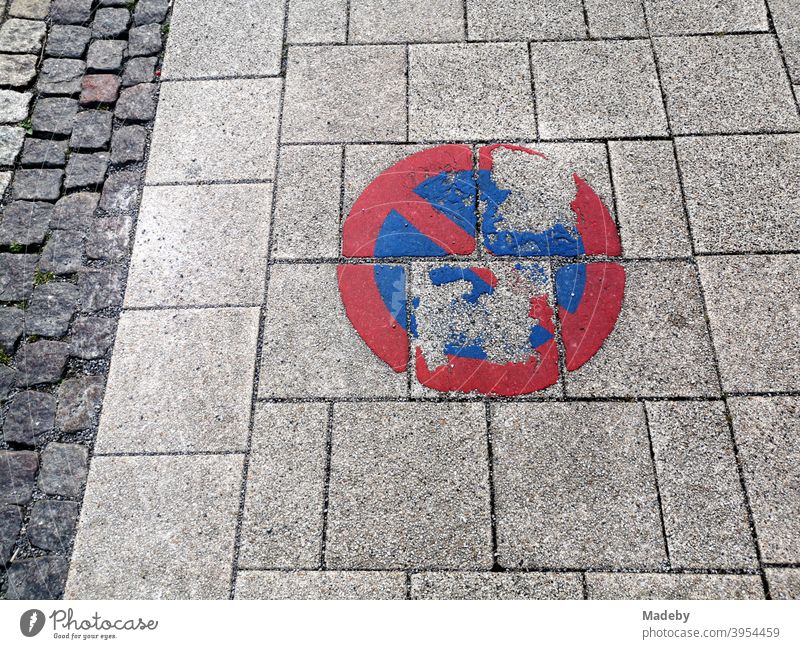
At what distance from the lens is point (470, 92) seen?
432 cm

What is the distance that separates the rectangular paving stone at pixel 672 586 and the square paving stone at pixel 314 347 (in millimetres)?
1222

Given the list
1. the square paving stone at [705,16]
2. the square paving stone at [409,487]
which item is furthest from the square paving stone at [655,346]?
the square paving stone at [705,16]

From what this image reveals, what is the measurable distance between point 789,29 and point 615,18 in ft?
3.57

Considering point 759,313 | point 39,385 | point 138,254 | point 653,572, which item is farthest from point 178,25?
point 653,572

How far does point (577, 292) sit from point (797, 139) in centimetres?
171

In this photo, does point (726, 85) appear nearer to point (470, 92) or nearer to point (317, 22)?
point (470, 92)

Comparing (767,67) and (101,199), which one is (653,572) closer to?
(767,67)

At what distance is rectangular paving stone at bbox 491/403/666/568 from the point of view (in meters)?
3.05

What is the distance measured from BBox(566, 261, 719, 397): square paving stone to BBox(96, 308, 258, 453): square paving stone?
162 centimetres

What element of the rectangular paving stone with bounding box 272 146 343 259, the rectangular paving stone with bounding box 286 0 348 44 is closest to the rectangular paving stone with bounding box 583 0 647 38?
the rectangular paving stone with bounding box 286 0 348 44

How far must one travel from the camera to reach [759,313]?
11.7 ft

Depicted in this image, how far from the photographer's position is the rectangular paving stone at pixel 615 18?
178 inches

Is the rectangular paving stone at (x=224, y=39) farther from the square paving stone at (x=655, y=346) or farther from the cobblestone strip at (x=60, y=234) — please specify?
the square paving stone at (x=655, y=346)
